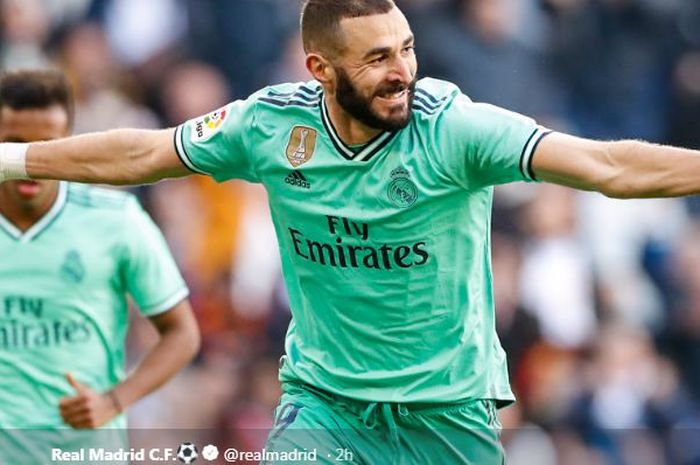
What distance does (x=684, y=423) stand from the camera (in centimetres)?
1131

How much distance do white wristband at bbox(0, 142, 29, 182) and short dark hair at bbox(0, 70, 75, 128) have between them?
1.31 meters

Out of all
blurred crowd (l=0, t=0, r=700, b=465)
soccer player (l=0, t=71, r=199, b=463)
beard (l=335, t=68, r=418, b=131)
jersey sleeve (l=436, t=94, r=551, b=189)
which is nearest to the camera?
jersey sleeve (l=436, t=94, r=551, b=189)

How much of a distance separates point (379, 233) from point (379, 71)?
564 mm

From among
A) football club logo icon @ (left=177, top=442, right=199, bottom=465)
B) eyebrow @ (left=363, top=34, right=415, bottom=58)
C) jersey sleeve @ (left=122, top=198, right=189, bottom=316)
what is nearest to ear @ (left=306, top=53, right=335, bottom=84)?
eyebrow @ (left=363, top=34, right=415, bottom=58)

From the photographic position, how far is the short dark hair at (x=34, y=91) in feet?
25.7

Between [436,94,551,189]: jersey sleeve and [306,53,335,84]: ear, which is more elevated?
[306,53,335,84]: ear

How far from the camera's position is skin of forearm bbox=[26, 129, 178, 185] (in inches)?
255

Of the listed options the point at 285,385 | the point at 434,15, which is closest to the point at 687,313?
the point at 434,15

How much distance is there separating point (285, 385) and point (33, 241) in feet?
5.55

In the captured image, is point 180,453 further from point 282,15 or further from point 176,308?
point 282,15

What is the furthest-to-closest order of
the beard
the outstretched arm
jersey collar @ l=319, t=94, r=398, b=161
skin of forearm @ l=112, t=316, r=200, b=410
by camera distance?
skin of forearm @ l=112, t=316, r=200, b=410
the outstretched arm
jersey collar @ l=319, t=94, r=398, b=161
the beard

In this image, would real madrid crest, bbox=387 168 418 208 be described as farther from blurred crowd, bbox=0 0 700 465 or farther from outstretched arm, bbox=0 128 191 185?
blurred crowd, bbox=0 0 700 465

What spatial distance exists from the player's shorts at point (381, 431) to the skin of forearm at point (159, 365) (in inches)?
54.6

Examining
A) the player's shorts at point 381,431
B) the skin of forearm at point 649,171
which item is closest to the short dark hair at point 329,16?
the skin of forearm at point 649,171
